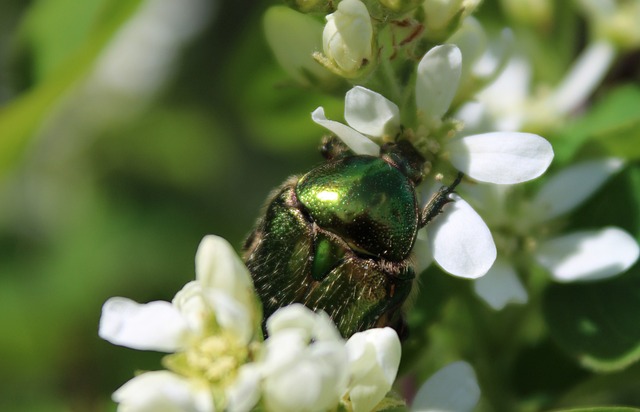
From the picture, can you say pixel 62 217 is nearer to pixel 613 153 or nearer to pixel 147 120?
pixel 147 120

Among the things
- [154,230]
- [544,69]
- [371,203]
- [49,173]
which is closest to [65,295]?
[154,230]

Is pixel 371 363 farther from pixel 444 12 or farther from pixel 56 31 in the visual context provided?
pixel 56 31

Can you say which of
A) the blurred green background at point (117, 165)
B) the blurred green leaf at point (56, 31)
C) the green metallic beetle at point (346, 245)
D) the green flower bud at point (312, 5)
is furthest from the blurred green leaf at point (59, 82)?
the green metallic beetle at point (346, 245)

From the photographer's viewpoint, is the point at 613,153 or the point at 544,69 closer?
the point at 613,153

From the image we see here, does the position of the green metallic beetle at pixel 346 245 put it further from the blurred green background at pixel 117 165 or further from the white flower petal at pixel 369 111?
the blurred green background at pixel 117 165

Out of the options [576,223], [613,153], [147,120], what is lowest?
[147,120]

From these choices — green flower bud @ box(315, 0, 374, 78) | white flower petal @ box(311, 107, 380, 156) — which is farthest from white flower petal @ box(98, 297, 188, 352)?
green flower bud @ box(315, 0, 374, 78)
